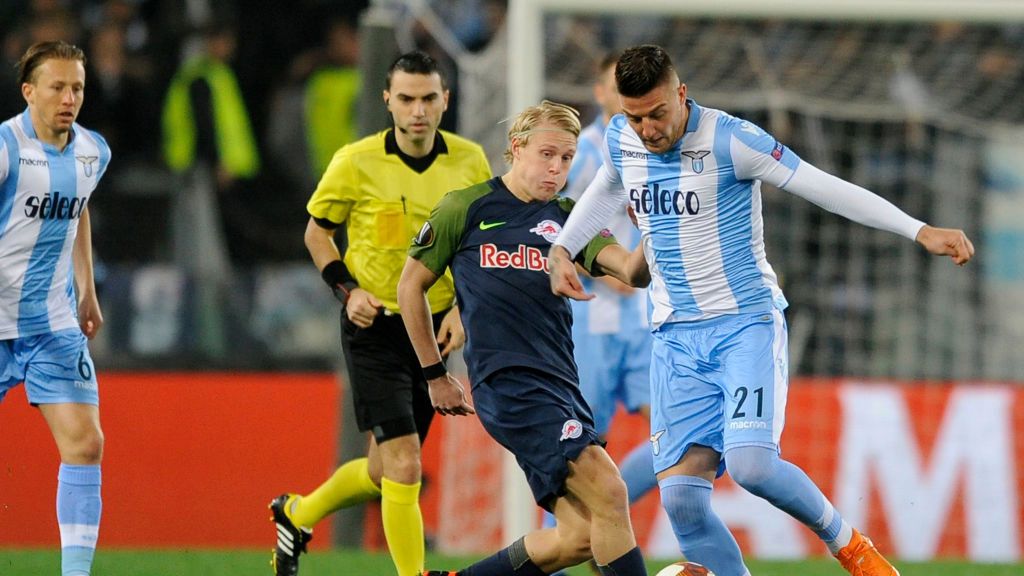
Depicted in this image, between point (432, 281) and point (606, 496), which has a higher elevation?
point (432, 281)

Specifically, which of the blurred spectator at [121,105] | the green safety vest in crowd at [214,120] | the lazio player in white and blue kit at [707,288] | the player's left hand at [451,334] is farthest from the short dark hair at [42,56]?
the blurred spectator at [121,105]

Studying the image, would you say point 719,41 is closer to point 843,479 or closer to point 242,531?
point 843,479

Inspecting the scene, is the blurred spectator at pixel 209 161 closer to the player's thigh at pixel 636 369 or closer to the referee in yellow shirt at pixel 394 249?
the player's thigh at pixel 636 369

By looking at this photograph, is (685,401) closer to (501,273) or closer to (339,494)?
(501,273)

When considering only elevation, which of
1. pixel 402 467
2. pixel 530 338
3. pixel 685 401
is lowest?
pixel 402 467

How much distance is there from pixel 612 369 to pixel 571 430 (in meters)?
2.13

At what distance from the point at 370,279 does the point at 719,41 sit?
17.7 ft

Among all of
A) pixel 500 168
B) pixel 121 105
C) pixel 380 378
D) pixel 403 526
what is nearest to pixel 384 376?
pixel 380 378

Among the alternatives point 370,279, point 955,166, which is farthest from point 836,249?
point 370,279

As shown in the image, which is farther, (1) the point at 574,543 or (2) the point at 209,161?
(2) the point at 209,161

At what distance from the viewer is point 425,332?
600 cm

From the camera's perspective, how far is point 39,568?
26.7 ft

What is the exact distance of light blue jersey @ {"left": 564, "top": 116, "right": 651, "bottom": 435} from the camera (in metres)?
7.82

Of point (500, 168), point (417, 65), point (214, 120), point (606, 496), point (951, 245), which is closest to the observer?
point (951, 245)
